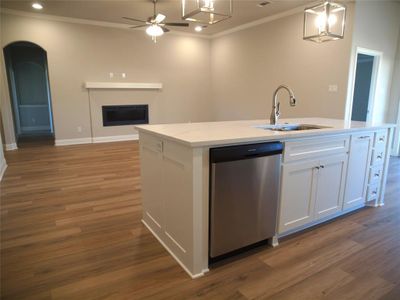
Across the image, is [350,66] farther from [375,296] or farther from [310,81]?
[375,296]

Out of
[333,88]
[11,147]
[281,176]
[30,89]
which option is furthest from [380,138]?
[30,89]

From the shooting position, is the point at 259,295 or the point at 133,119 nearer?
the point at 259,295

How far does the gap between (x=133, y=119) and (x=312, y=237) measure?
5.76 meters

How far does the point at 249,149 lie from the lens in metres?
1.89

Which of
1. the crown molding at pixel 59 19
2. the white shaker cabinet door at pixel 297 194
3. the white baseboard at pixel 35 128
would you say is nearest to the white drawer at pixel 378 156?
the white shaker cabinet door at pixel 297 194

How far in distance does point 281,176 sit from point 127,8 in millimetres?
4912

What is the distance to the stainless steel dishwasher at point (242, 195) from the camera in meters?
1.80

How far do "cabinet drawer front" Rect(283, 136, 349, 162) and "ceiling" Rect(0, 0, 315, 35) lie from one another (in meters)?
3.62

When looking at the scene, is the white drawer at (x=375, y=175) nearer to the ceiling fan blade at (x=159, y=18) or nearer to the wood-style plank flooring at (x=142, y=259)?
the wood-style plank flooring at (x=142, y=259)

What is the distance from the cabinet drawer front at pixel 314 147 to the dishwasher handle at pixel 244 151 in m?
0.12

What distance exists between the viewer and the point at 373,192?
9.96 feet

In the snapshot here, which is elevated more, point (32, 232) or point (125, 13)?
point (125, 13)

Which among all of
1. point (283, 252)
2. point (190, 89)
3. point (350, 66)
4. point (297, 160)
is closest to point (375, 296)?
point (283, 252)

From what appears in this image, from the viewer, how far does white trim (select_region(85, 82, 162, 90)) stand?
6.36 metres
